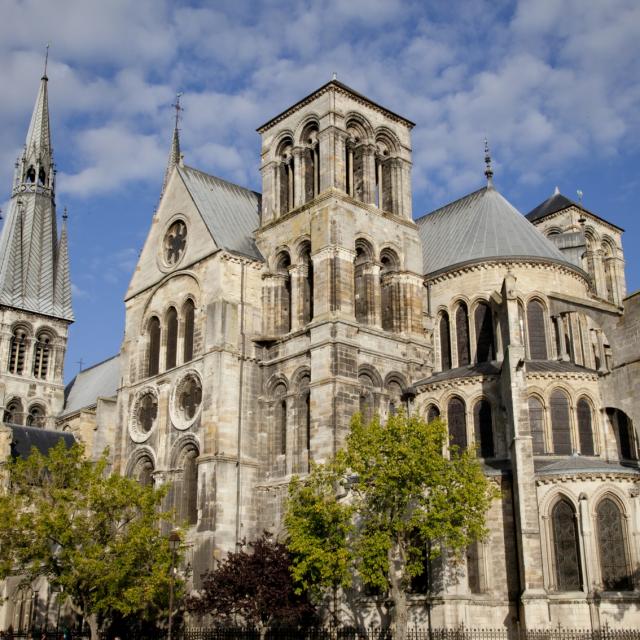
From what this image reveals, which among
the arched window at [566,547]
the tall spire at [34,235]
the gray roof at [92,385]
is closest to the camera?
the arched window at [566,547]

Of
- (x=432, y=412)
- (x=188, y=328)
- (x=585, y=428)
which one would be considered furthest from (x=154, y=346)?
(x=585, y=428)

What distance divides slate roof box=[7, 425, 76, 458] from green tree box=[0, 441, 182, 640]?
21.7 metres

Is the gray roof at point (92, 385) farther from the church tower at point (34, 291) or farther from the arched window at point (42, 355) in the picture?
the arched window at point (42, 355)

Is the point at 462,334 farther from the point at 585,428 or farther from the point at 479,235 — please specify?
the point at 585,428

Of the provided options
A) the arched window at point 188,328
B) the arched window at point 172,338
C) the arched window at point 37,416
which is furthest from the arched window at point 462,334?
the arched window at point 37,416

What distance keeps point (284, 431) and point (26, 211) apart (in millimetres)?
41930

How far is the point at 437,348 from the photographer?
4106 cm

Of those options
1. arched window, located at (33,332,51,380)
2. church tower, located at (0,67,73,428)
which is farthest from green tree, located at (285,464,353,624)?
arched window, located at (33,332,51,380)

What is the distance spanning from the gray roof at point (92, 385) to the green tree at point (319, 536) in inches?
1301

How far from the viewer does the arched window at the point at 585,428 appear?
34.0 m

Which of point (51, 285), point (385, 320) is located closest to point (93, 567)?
point (385, 320)

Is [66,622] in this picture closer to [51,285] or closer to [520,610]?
[520,610]

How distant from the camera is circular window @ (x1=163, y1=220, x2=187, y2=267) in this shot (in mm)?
43531

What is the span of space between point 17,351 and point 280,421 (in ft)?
115
